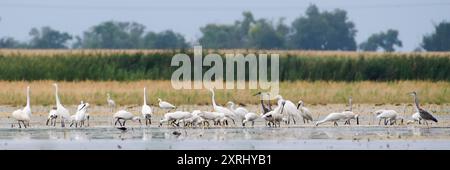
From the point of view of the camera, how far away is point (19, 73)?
108 ft

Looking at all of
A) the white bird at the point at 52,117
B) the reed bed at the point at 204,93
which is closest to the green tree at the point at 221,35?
the reed bed at the point at 204,93

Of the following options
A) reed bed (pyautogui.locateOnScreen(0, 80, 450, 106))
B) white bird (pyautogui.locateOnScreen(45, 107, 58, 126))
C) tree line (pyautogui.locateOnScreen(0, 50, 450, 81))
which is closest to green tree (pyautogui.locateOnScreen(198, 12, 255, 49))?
tree line (pyautogui.locateOnScreen(0, 50, 450, 81))

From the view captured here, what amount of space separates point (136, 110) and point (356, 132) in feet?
23.3

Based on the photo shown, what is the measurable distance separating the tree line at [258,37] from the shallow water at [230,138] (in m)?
57.4

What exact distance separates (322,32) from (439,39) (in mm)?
10648

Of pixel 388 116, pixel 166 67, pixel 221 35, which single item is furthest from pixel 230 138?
pixel 221 35

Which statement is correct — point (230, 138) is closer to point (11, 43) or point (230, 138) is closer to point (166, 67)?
point (166, 67)

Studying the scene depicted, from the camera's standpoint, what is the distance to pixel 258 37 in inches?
3238

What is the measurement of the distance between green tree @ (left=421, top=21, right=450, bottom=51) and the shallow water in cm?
5490

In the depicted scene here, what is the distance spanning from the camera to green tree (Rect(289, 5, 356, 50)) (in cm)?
8338

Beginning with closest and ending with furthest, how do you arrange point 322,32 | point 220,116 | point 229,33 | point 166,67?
point 220,116, point 166,67, point 322,32, point 229,33
